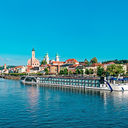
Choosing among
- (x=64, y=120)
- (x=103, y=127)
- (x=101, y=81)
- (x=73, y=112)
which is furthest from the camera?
(x=101, y=81)

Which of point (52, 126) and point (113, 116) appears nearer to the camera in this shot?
point (52, 126)

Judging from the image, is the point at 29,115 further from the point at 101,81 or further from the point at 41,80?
the point at 41,80

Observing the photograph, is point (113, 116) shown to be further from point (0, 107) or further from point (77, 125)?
point (0, 107)

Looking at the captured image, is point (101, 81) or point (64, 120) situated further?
point (101, 81)

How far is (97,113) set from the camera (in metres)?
44.7

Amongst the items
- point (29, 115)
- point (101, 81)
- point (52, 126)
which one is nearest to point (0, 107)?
point (29, 115)

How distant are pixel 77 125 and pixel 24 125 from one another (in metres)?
8.85

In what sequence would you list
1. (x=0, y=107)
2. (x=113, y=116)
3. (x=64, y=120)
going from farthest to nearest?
(x=0, y=107)
(x=113, y=116)
(x=64, y=120)

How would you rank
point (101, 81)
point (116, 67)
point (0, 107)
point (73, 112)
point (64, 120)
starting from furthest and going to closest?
1. point (116, 67)
2. point (101, 81)
3. point (0, 107)
4. point (73, 112)
5. point (64, 120)

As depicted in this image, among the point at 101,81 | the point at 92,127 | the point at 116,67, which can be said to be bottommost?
the point at 92,127

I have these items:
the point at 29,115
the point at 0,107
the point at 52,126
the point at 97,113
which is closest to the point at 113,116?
the point at 97,113

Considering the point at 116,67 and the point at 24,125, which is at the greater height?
the point at 116,67

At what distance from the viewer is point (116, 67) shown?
127188 mm

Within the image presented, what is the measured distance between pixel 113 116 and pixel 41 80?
93.4 meters
